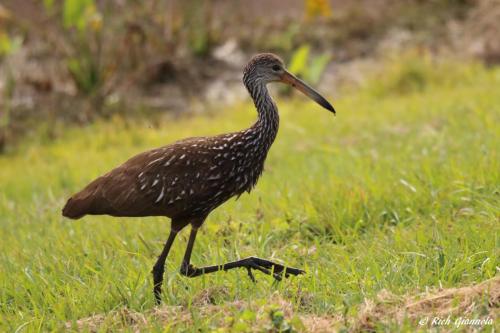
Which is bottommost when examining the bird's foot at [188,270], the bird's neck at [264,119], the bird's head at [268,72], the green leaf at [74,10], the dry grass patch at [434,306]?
the dry grass patch at [434,306]

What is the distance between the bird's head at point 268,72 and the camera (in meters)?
5.05

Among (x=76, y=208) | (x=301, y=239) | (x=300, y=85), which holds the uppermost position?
(x=300, y=85)

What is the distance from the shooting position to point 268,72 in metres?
5.11

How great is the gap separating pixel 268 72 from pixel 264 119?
0.43m

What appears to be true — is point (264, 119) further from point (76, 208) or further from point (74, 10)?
point (74, 10)

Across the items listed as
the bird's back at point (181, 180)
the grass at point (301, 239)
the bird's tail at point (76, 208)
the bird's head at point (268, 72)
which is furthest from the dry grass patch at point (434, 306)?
the bird's tail at point (76, 208)

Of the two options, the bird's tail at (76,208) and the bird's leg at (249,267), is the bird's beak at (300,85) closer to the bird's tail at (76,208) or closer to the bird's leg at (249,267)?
the bird's leg at (249,267)

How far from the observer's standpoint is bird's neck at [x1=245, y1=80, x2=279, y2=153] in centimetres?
475

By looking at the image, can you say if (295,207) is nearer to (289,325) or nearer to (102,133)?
(289,325)

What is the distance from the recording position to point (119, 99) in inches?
533

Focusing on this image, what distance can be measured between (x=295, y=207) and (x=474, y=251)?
175cm

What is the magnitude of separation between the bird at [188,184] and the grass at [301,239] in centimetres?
14

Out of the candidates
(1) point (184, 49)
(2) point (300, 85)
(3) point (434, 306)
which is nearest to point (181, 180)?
(2) point (300, 85)

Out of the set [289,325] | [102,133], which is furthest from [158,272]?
[102,133]
